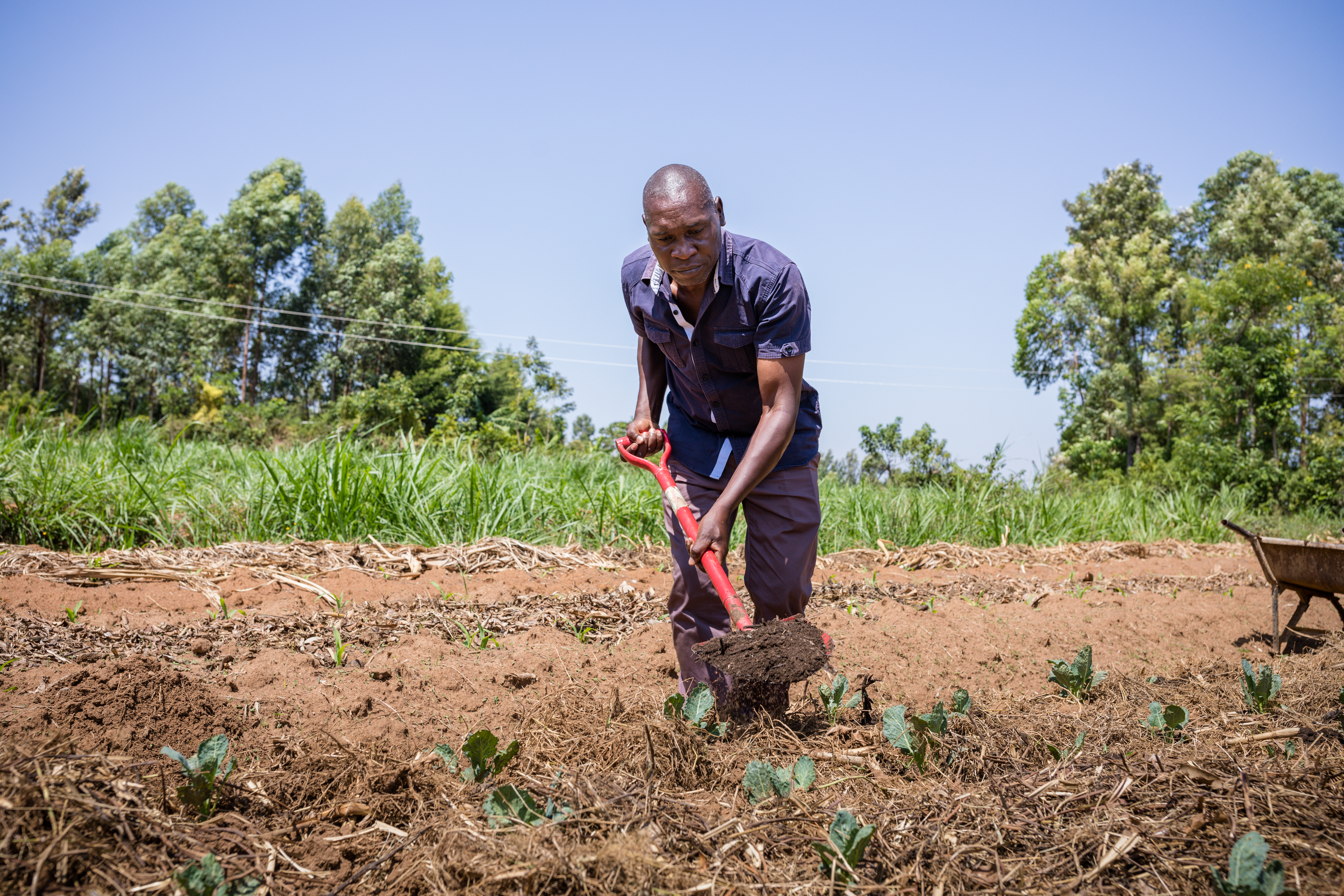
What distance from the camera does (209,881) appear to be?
150 cm

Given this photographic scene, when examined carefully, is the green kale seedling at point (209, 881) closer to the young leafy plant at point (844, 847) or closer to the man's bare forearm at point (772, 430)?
the young leafy plant at point (844, 847)

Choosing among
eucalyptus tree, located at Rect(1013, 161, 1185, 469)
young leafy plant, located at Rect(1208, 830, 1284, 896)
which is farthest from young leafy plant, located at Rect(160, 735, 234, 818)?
eucalyptus tree, located at Rect(1013, 161, 1185, 469)

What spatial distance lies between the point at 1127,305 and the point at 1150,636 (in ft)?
78.3

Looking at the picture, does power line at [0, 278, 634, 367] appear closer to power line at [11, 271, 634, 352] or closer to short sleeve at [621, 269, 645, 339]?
power line at [11, 271, 634, 352]

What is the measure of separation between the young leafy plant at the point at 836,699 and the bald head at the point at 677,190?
151 cm

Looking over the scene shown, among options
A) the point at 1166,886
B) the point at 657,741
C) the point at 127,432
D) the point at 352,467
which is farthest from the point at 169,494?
the point at 1166,886

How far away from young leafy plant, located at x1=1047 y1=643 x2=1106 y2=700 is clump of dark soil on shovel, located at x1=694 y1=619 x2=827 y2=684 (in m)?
1.22

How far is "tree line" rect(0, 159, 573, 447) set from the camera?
31.9 m

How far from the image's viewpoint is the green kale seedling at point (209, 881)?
4.84ft

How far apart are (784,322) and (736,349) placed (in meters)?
0.21

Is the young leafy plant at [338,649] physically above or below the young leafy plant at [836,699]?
below

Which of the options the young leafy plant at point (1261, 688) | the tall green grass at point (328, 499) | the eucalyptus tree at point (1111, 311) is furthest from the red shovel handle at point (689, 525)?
the eucalyptus tree at point (1111, 311)

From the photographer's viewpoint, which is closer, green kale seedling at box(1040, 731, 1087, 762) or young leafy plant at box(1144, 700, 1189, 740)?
green kale seedling at box(1040, 731, 1087, 762)

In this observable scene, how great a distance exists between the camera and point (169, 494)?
569 cm
